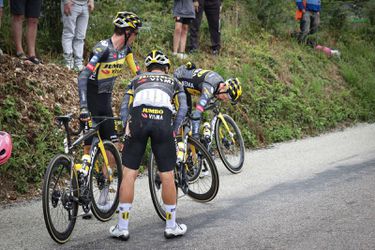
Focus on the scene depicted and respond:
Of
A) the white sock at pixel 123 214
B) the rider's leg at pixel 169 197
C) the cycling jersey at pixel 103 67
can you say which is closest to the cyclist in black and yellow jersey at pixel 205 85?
the cycling jersey at pixel 103 67

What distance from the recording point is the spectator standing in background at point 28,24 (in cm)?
1012

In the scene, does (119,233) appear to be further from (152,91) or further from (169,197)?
(152,91)

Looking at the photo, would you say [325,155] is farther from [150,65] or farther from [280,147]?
[150,65]

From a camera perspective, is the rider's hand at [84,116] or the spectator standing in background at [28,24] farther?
the spectator standing in background at [28,24]

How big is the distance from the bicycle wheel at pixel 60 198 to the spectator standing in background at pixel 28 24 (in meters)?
4.62

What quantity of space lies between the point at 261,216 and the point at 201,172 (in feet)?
3.16

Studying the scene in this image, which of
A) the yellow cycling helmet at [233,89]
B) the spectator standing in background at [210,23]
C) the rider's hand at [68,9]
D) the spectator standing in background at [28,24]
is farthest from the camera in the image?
the spectator standing in background at [210,23]

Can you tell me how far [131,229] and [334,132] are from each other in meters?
8.38

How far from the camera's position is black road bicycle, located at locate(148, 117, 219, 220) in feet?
23.1

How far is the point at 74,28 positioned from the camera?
35.9 ft

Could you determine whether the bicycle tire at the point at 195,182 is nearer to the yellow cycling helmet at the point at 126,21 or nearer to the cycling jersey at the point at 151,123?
the cycling jersey at the point at 151,123

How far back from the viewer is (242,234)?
661 centimetres

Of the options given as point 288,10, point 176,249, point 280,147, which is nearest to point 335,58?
point 288,10

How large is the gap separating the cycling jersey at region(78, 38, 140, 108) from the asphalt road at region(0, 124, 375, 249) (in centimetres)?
160
